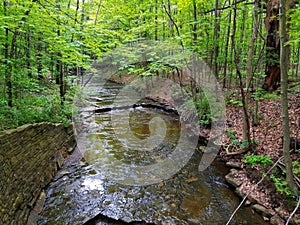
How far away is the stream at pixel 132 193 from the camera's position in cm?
363

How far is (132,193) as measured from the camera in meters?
4.40

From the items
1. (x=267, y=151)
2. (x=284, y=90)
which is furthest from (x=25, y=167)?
(x=267, y=151)

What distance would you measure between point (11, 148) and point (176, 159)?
13.8ft

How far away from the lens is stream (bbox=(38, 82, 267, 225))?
3.63 meters

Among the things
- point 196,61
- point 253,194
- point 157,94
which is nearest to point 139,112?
point 157,94

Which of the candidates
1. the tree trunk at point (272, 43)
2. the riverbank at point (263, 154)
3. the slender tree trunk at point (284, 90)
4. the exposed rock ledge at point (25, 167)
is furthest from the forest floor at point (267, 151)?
the exposed rock ledge at point (25, 167)

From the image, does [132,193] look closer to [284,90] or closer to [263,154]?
[263,154]

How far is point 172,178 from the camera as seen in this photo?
4996 mm

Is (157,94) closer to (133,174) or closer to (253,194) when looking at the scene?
(133,174)

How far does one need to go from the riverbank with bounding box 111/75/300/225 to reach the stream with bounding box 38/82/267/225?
0.80ft

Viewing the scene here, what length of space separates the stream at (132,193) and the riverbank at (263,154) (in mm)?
243

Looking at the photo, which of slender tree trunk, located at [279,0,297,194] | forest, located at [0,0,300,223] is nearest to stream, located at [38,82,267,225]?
slender tree trunk, located at [279,0,297,194]

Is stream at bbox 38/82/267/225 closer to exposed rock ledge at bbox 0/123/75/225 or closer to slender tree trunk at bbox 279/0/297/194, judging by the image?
exposed rock ledge at bbox 0/123/75/225

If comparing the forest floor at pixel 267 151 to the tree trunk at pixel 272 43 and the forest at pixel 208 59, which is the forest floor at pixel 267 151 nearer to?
the forest at pixel 208 59
